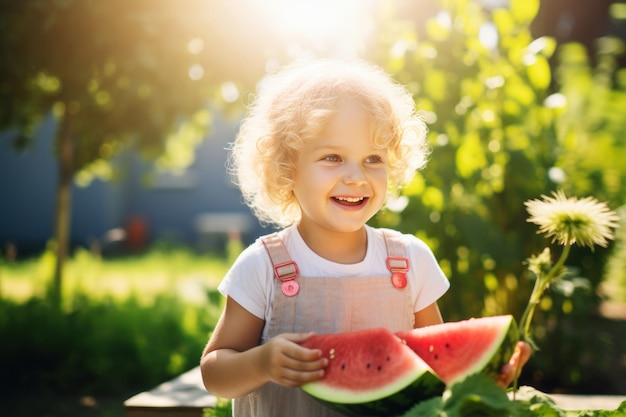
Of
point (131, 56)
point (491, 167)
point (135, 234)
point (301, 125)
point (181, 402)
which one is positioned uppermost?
point (131, 56)

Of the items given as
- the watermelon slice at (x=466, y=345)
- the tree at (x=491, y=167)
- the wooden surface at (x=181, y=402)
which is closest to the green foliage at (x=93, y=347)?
the wooden surface at (x=181, y=402)

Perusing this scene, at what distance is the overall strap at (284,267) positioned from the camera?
214 centimetres

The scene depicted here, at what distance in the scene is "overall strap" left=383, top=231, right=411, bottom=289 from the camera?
227cm

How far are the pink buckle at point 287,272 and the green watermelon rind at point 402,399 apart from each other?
53cm

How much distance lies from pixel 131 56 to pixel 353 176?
4356 mm

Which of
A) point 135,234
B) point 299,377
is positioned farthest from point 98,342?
point 135,234

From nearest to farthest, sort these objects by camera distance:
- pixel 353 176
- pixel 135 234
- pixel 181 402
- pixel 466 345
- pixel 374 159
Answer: pixel 466 345 → pixel 353 176 → pixel 374 159 → pixel 181 402 → pixel 135 234

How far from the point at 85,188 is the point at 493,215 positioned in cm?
1614

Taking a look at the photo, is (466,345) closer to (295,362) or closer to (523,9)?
(295,362)

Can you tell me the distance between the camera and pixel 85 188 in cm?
1897

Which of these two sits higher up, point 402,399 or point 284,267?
point 284,267

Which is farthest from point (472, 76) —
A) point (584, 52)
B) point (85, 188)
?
point (85, 188)

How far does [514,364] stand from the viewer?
1726 mm

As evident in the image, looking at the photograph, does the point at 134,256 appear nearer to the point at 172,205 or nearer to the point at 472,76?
the point at 172,205
